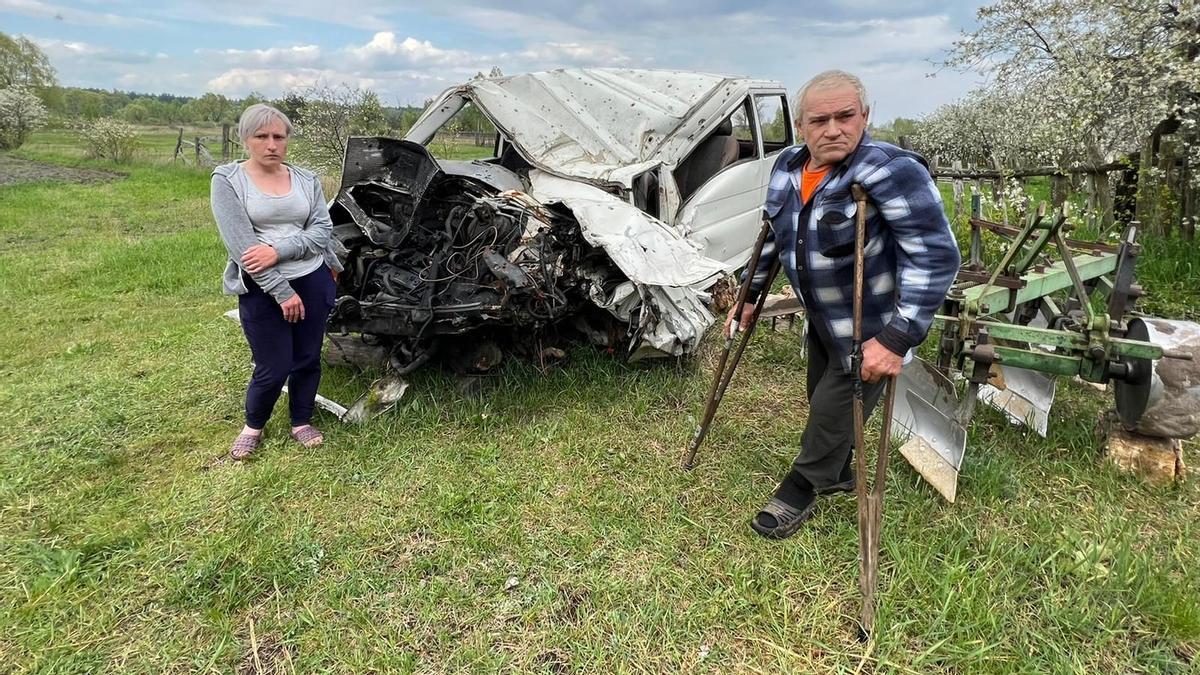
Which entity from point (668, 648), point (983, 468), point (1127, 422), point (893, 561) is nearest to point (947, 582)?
point (893, 561)

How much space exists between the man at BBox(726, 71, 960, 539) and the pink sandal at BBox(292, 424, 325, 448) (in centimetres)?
241

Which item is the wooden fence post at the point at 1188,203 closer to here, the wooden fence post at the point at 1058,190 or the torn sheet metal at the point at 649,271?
the wooden fence post at the point at 1058,190

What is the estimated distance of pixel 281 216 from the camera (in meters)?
2.92

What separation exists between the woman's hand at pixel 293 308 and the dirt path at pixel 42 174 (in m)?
15.6

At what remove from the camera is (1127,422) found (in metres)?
2.95

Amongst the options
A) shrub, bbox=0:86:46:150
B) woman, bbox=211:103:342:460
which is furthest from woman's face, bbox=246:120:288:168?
shrub, bbox=0:86:46:150

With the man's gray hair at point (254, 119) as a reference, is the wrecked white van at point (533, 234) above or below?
below

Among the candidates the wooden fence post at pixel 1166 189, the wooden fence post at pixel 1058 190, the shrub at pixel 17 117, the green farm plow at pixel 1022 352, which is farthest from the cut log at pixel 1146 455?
the shrub at pixel 17 117

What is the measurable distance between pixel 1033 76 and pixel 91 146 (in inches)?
920

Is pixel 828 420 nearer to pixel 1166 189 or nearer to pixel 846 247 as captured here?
pixel 846 247

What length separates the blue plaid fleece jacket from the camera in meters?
1.99

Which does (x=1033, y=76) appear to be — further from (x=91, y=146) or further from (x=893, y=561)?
(x=91, y=146)

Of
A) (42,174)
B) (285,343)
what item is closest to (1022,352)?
(285,343)

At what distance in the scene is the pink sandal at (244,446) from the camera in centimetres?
328
